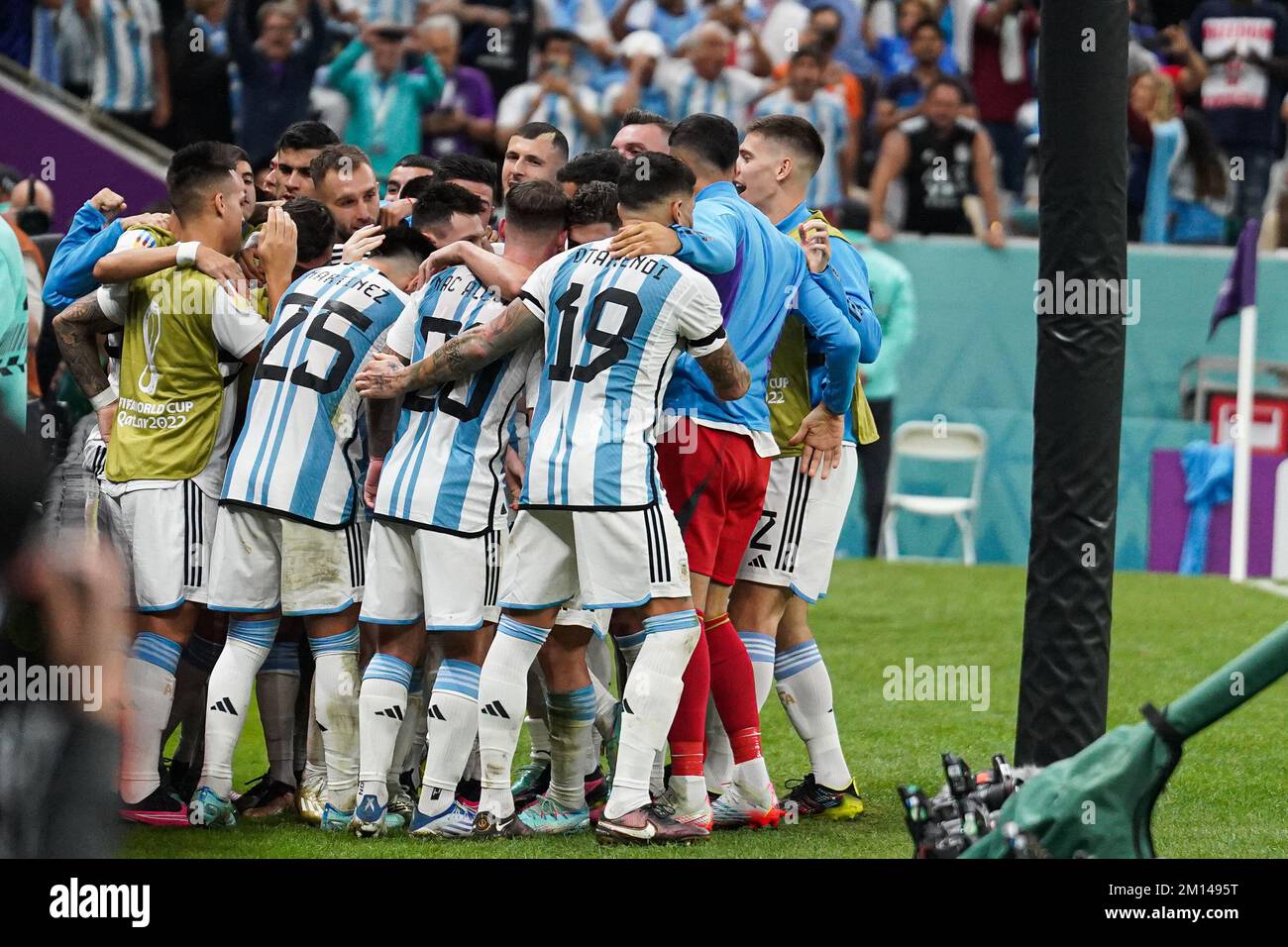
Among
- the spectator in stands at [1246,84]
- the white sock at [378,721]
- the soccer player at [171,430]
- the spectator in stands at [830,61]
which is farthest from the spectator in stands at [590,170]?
the spectator in stands at [1246,84]

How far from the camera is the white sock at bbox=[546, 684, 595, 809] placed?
6129mm

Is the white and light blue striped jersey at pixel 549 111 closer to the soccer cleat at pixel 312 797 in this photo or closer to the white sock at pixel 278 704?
the white sock at pixel 278 704

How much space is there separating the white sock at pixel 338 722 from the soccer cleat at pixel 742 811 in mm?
1264

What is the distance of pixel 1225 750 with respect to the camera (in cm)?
785

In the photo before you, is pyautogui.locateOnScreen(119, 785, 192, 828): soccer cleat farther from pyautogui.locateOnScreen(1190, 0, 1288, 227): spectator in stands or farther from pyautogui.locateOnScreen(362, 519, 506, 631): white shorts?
pyautogui.locateOnScreen(1190, 0, 1288, 227): spectator in stands

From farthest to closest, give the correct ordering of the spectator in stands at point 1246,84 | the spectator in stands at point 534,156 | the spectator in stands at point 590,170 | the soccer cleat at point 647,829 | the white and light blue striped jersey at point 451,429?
the spectator in stands at point 1246,84
the spectator in stands at point 534,156
the spectator in stands at point 590,170
the white and light blue striped jersey at point 451,429
the soccer cleat at point 647,829

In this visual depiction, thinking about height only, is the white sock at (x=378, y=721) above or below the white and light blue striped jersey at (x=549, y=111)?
below

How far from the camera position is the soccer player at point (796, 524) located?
6.65 metres

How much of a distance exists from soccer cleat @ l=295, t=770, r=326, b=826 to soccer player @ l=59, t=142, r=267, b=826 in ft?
1.40

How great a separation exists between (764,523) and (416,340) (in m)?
1.45

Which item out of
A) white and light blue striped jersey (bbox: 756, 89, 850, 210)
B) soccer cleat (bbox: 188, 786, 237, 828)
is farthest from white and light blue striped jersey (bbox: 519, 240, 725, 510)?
white and light blue striped jersey (bbox: 756, 89, 850, 210)

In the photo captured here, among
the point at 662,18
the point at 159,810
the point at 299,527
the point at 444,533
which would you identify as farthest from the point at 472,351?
the point at 662,18

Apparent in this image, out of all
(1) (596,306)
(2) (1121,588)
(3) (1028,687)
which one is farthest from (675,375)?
(2) (1121,588)
